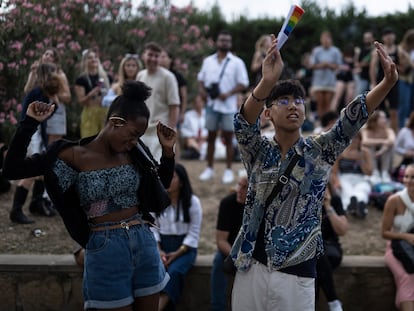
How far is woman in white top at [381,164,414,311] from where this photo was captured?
16.9 feet

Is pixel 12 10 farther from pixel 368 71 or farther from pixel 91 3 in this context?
pixel 368 71

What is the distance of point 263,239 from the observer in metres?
3.41

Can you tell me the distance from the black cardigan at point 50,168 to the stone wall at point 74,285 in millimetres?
1893

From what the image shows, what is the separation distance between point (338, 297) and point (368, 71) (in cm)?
662

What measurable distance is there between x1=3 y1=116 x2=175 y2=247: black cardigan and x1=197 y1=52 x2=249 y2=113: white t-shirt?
15.3 ft

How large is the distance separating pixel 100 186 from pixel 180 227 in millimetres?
2187

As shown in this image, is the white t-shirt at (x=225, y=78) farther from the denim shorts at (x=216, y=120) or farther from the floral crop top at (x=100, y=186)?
the floral crop top at (x=100, y=186)

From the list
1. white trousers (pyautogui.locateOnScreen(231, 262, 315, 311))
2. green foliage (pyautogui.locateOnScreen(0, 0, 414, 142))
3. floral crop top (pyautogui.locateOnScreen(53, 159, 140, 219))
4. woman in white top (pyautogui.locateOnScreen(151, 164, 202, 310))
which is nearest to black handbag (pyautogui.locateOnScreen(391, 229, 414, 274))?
woman in white top (pyautogui.locateOnScreen(151, 164, 202, 310))

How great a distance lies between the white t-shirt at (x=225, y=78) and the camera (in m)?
8.11

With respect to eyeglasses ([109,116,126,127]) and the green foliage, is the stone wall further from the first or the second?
eyeglasses ([109,116,126,127])

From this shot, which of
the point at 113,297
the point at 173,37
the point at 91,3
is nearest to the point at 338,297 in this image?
the point at 113,297

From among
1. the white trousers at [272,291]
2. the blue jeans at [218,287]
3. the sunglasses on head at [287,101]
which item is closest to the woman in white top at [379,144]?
the blue jeans at [218,287]

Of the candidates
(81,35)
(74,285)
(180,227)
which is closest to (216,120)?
(81,35)

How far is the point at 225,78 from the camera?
817 cm
